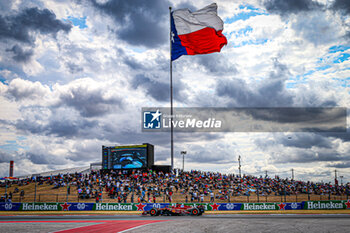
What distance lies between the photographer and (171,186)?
44.1m

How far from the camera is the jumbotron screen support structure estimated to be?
2060 inches

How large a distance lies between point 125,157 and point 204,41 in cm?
2756

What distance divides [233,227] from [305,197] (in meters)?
26.8

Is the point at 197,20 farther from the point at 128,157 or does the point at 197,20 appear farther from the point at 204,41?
the point at 128,157

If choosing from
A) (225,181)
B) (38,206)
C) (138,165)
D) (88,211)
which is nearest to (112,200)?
(88,211)

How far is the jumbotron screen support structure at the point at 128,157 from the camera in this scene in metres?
52.3

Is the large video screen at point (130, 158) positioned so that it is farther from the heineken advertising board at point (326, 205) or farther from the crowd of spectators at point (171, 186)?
the heineken advertising board at point (326, 205)

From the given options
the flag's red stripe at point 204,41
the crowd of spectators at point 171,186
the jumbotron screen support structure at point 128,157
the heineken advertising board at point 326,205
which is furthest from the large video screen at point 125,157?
the heineken advertising board at point 326,205

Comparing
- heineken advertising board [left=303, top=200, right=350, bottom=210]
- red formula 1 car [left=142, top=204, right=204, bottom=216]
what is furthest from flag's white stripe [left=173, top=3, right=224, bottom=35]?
heineken advertising board [left=303, top=200, right=350, bottom=210]

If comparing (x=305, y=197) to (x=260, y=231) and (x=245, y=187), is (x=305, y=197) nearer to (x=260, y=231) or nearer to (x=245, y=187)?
(x=245, y=187)

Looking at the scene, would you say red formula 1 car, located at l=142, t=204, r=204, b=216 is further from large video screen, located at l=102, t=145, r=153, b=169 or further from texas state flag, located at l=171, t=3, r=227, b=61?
large video screen, located at l=102, t=145, r=153, b=169

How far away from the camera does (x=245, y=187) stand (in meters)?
47.3

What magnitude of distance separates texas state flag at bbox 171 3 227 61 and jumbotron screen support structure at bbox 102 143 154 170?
22241mm

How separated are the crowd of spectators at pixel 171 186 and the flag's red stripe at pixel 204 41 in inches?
712
